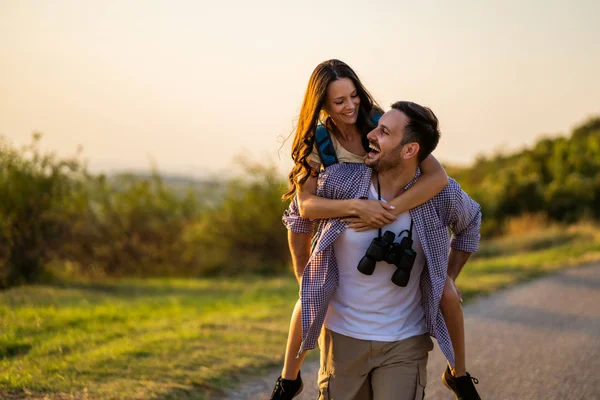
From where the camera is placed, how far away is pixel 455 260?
4102mm

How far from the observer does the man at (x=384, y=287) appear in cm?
362

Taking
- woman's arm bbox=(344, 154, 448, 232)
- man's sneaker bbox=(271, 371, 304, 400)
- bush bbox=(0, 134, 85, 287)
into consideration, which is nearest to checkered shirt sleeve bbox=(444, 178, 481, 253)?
woman's arm bbox=(344, 154, 448, 232)

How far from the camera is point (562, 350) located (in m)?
7.27

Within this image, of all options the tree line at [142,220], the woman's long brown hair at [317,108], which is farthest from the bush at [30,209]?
the woman's long brown hair at [317,108]

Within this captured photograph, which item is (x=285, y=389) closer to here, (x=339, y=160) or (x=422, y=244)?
(x=422, y=244)

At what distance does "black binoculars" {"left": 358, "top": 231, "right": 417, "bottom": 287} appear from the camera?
3.48m

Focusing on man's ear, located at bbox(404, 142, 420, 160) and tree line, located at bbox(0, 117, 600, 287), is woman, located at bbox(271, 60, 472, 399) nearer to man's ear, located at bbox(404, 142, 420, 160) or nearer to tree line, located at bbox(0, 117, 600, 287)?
man's ear, located at bbox(404, 142, 420, 160)

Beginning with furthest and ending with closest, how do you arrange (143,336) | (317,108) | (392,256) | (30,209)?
1. (30,209)
2. (143,336)
3. (317,108)
4. (392,256)

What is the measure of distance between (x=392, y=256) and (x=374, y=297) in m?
0.28

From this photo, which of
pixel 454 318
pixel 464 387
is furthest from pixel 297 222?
pixel 464 387

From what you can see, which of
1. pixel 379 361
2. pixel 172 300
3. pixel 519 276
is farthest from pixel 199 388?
pixel 519 276

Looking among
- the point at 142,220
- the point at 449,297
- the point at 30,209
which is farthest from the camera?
the point at 142,220

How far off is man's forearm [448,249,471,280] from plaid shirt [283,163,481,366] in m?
0.24

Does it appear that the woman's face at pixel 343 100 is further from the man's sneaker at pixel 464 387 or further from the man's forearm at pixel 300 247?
the man's sneaker at pixel 464 387
